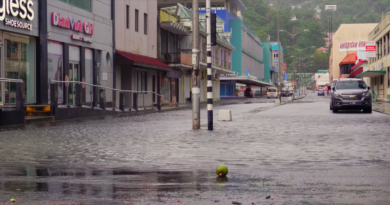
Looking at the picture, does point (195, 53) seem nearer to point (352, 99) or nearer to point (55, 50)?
point (55, 50)

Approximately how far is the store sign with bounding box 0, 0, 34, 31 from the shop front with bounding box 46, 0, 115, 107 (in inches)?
79.3

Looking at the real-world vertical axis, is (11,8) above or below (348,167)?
above

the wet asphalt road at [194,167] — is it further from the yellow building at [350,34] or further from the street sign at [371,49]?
the yellow building at [350,34]

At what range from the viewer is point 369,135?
1623 centimetres

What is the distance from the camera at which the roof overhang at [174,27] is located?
48.4 metres

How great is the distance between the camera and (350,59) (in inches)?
4572

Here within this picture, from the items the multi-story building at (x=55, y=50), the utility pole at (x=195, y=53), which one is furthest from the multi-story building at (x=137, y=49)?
the utility pole at (x=195, y=53)

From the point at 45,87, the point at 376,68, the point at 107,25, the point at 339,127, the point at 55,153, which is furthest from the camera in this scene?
the point at 376,68

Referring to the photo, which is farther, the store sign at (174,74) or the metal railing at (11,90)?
the store sign at (174,74)

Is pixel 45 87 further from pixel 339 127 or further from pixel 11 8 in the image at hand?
pixel 339 127

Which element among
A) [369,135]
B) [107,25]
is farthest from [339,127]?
[107,25]

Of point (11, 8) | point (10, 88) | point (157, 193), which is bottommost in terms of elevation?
point (157, 193)

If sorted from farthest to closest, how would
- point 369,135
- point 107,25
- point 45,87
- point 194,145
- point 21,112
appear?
point 107,25 → point 45,87 → point 21,112 → point 369,135 → point 194,145

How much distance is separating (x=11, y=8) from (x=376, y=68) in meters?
50.3
